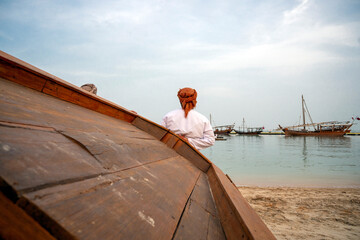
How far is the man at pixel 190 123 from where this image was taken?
8.39ft

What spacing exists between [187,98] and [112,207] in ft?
7.01

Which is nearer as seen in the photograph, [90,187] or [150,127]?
[90,187]

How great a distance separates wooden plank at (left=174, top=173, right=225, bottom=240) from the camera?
2.29 feet

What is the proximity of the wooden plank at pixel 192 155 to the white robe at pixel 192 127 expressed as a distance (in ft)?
2.70

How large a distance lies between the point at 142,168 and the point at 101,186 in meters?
0.34

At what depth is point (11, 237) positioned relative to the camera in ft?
0.97

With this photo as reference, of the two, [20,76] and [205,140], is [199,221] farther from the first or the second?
[205,140]

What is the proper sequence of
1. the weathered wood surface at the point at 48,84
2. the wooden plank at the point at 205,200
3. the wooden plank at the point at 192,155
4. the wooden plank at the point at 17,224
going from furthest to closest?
the wooden plank at the point at 192,155 → the weathered wood surface at the point at 48,84 → the wooden plank at the point at 205,200 → the wooden plank at the point at 17,224

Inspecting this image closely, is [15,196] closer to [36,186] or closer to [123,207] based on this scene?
[36,186]

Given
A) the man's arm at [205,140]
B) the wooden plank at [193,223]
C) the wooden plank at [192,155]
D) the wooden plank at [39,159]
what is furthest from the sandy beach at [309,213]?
the wooden plank at [39,159]

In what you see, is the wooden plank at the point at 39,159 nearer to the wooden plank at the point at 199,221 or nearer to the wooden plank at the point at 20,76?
the wooden plank at the point at 199,221

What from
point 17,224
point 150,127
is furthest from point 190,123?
point 17,224

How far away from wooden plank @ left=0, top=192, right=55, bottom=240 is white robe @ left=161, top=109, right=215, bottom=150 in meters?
2.25

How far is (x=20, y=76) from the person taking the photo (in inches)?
45.9
